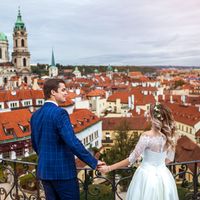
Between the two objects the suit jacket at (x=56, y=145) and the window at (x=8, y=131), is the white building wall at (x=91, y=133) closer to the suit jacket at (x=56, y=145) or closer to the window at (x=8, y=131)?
the window at (x=8, y=131)

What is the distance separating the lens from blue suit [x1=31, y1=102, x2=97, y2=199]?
3.12 meters

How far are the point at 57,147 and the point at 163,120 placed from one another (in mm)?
1212

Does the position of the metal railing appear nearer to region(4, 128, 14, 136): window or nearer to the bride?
the bride

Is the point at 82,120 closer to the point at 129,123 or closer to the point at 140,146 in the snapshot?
the point at 129,123

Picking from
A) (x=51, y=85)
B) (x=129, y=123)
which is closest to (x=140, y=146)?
(x=51, y=85)

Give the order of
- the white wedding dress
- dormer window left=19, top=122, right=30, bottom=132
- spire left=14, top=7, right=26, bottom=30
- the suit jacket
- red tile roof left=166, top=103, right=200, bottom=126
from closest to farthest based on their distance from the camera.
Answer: the suit jacket < the white wedding dress < dormer window left=19, top=122, right=30, bottom=132 < red tile roof left=166, top=103, right=200, bottom=126 < spire left=14, top=7, right=26, bottom=30

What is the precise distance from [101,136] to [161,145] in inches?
1252

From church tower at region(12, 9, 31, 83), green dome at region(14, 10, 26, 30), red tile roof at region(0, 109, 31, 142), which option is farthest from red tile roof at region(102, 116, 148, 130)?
green dome at region(14, 10, 26, 30)

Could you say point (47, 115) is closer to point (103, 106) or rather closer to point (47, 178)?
point (47, 178)

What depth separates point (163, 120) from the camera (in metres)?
3.47

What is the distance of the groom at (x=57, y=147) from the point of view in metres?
3.13

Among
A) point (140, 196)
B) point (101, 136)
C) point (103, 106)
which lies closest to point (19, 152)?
point (101, 136)

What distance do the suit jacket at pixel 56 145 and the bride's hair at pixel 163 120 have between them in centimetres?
84

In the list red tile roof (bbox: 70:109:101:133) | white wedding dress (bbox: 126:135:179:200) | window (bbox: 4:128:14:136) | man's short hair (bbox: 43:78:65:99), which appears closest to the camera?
man's short hair (bbox: 43:78:65:99)
